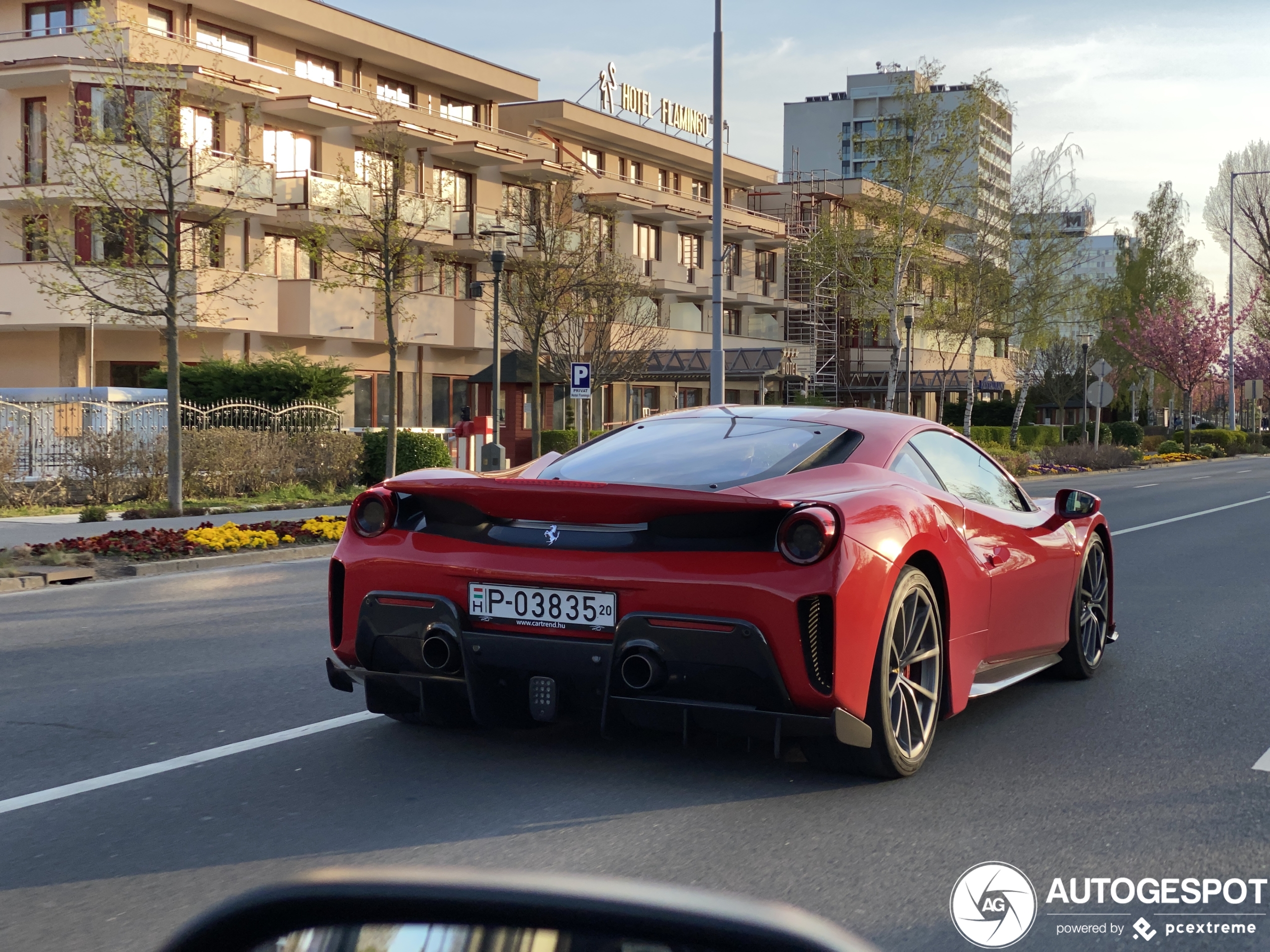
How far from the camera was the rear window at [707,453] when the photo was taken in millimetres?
5129

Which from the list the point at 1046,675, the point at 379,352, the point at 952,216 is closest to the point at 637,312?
the point at 379,352

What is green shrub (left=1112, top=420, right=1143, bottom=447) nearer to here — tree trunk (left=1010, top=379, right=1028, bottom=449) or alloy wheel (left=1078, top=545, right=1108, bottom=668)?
tree trunk (left=1010, top=379, right=1028, bottom=449)

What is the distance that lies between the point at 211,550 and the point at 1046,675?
9463 millimetres

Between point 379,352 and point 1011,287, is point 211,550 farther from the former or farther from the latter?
point 1011,287

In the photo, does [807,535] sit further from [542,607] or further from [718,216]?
[718,216]

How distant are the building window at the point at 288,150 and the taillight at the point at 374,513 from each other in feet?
116

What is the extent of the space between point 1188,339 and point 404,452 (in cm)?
5154

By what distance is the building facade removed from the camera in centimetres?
3556

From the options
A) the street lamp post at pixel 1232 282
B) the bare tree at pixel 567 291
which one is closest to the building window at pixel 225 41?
the bare tree at pixel 567 291

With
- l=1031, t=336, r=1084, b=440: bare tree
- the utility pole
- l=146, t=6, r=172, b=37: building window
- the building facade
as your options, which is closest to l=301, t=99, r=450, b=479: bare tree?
the building facade

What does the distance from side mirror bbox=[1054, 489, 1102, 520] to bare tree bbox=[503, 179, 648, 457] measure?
91.0 ft

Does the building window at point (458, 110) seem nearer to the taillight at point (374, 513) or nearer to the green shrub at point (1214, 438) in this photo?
the green shrub at point (1214, 438)

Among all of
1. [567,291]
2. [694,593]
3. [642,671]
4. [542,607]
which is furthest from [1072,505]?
[567,291]

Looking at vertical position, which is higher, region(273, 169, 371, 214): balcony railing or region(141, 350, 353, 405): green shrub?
region(273, 169, 371, 214): balcony railing
